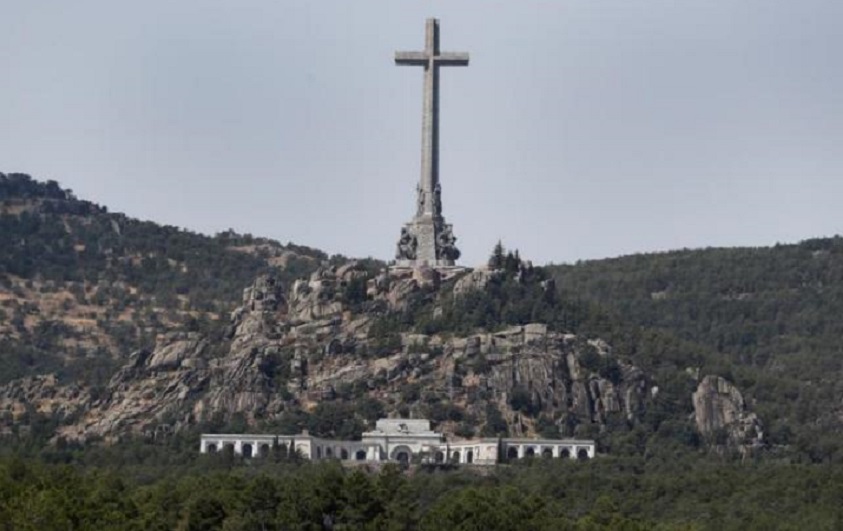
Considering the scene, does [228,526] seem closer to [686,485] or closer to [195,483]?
[195,483]

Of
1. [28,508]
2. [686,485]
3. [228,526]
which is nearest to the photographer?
[28,508]

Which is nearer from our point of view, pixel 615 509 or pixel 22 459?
pixel 615 509

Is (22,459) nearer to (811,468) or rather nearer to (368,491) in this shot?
(368,491)

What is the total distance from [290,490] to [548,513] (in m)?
12.3

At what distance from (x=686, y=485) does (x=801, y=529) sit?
82.3 feet

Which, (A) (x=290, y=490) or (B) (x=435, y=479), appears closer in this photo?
(A) (x=290, y=490)

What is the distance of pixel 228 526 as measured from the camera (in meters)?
165

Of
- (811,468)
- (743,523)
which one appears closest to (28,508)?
(743,523)

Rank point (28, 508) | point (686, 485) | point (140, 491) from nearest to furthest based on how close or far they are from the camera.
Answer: point (28, 508), point (140, 491), point (686, 485)

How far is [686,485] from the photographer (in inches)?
7569

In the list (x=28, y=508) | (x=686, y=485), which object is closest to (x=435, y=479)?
(x=686, y=485)

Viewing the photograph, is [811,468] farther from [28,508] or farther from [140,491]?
[28,508]

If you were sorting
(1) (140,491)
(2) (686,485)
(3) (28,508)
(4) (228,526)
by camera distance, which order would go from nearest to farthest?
1. (3) (28,508)
2. (4) (228,526)
3. (1) (140,491)
4. (2) (686,485)

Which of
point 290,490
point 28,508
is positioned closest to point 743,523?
point 290,490
